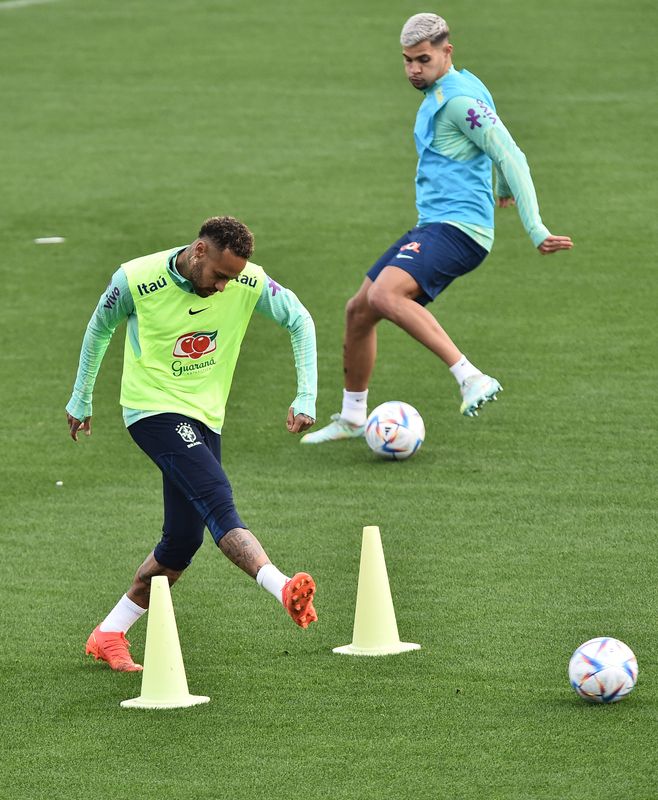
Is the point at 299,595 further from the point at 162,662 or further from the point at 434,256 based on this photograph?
the point at 434,256

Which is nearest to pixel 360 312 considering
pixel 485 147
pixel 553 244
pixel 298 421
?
pixel 485 147

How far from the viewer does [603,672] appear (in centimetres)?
683

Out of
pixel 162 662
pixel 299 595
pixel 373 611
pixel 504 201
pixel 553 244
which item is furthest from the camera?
pixel 504 201

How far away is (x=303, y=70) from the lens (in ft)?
80.7

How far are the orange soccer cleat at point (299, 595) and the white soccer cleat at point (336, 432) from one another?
16.6 ft

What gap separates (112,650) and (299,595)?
1357mm

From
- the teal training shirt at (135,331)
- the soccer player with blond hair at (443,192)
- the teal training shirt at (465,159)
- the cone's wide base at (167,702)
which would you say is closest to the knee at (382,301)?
the soccer player with blond hair at (443,192)

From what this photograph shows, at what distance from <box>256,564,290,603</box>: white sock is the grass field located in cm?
53

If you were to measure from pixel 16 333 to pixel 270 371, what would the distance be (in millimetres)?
2642

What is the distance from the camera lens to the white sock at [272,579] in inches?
273

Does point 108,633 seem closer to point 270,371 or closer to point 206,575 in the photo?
point 206,575

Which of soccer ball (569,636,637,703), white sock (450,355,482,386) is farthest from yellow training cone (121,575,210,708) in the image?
white sock (450,355,482,386)

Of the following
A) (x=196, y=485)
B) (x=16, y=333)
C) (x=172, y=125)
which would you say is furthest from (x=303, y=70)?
(x=196, y=485)

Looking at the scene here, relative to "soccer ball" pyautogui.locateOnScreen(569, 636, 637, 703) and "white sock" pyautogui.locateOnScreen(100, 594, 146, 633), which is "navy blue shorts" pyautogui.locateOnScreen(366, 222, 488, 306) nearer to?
"white sock" pyautogui.locateOnScreen(100, 594, 146, 633)
